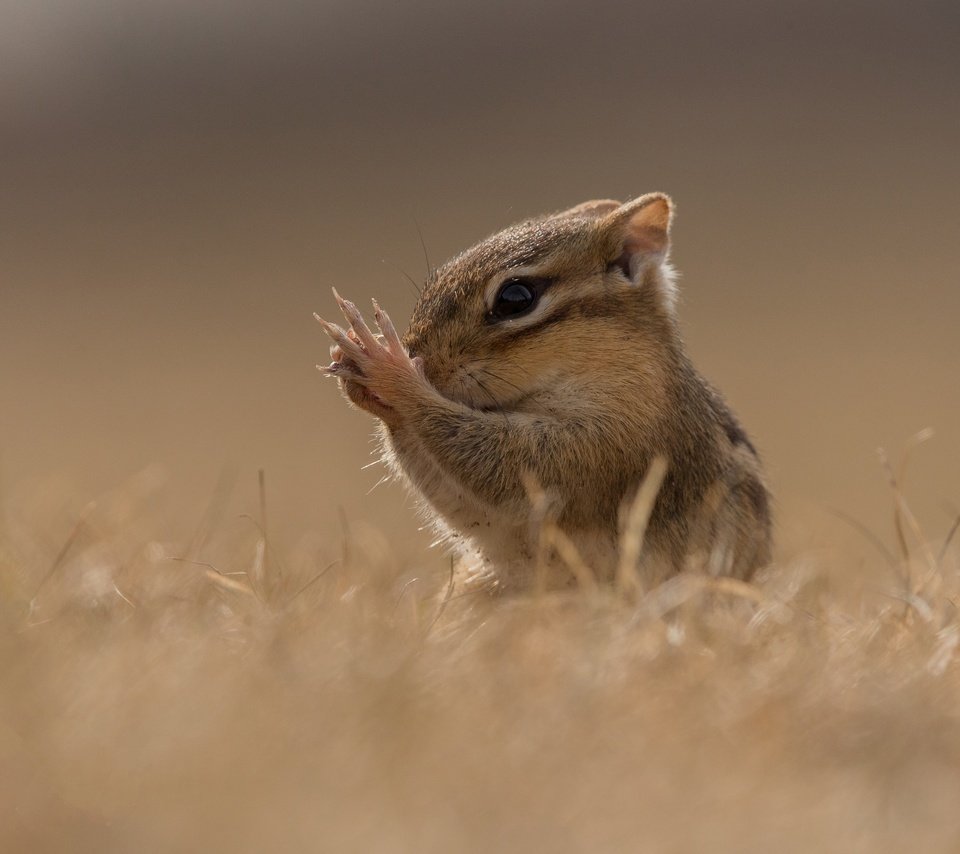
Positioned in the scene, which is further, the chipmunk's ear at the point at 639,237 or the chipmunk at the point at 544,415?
the chipmunk's ear at the point at 639,237

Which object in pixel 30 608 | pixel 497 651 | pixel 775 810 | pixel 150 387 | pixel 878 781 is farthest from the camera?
pixel 150 387

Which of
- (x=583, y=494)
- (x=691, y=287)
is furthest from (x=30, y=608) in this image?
(x=691, y=287)

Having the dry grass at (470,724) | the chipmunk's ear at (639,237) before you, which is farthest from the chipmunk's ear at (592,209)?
the dry grass at (470,724)

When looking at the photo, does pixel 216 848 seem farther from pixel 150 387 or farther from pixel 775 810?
pixel 150 387

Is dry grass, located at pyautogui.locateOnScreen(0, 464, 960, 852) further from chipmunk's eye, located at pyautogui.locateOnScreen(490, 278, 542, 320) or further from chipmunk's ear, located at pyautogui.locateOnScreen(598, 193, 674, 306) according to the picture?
chipmunk's ear, located at pyautogui.locateOnScreen(598, 193, 674, 306)

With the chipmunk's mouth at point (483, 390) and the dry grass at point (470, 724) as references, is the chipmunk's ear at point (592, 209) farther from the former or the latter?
the dry grass at point (470, 724)

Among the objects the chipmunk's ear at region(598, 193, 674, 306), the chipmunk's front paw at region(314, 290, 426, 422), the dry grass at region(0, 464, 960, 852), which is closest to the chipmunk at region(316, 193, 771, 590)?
the chipmunk's front paw at region(314, 290, 426, 422)

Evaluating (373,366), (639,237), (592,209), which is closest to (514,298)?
(373,366)

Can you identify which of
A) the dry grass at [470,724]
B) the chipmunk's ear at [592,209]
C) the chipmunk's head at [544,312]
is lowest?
the dry grass at [470,724]
